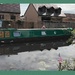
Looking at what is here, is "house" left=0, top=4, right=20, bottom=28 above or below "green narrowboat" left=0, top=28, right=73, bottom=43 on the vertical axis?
above

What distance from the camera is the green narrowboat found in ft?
21.1

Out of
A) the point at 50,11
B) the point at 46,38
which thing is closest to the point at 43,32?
the point at 46,38

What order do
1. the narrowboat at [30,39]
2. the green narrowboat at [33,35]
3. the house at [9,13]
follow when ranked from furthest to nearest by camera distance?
the green narrowboat at [33,35] → the narrowboat at [30,39] → the house at [9,13]

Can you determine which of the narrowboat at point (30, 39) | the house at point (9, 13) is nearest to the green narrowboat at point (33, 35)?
the narrowboat at point (30, 39)

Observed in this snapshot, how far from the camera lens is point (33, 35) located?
6906 mm

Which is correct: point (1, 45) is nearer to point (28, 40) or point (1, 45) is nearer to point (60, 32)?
point (28, 40)

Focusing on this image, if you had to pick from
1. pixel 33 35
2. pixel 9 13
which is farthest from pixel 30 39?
pixel 9 13

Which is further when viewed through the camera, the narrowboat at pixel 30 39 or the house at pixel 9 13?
the narrowboat at pixel 30 39

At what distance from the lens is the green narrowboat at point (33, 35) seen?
644 centimetres

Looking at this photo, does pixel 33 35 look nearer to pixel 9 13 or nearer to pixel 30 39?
pixel 30 39

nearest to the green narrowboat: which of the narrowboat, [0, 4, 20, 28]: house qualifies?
the narrowboat

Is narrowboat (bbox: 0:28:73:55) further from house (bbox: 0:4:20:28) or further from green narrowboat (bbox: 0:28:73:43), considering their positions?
house (bbox: 0:4:20:28)

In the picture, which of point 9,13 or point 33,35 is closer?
point 9,13

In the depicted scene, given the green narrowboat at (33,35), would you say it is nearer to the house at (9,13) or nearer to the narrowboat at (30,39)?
the narrowboat at (30,39)
